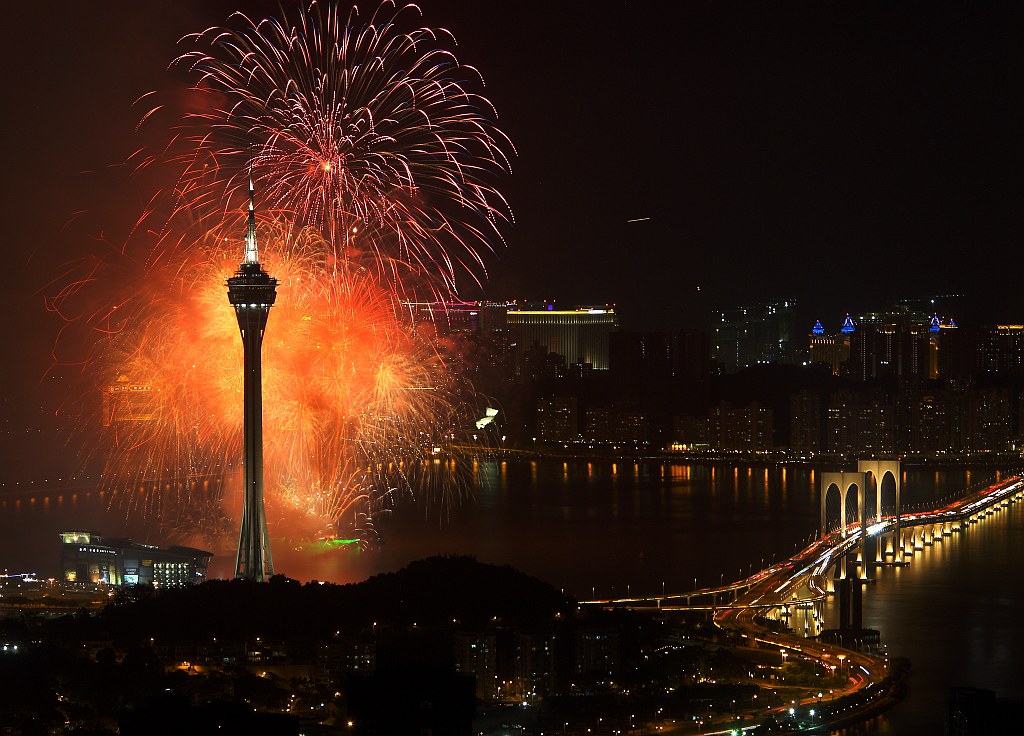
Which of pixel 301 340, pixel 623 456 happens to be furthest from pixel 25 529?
pixel 623 456

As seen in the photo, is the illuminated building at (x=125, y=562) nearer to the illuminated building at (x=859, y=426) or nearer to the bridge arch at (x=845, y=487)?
the bridge arch at (x=845, y=487)

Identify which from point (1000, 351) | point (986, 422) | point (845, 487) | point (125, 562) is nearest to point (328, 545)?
point (125, 562)

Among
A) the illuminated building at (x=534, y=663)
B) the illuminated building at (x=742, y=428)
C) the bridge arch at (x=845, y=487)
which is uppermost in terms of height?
the illuminated building at (x=742, y=428)

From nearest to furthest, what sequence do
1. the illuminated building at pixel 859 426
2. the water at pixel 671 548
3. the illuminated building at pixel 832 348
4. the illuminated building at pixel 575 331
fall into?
the water at pixel 671 548
the illuminated building at pixel 859 426
the illuminated building at pixel 575 331
the illuminated building at pixel 832 348

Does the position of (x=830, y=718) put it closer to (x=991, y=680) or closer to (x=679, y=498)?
(x=991, y=680)

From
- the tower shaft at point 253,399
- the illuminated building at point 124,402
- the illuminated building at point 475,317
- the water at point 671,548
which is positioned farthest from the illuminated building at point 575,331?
the tower shaft at point 253,399

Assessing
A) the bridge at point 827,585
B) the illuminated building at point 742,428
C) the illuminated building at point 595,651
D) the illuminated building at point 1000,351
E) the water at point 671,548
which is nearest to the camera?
the illuminated building at point 595,651

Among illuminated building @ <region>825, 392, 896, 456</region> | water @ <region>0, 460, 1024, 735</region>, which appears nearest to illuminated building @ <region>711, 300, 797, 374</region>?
illuminated building @ <region>825, 392, 896, 456</region>
